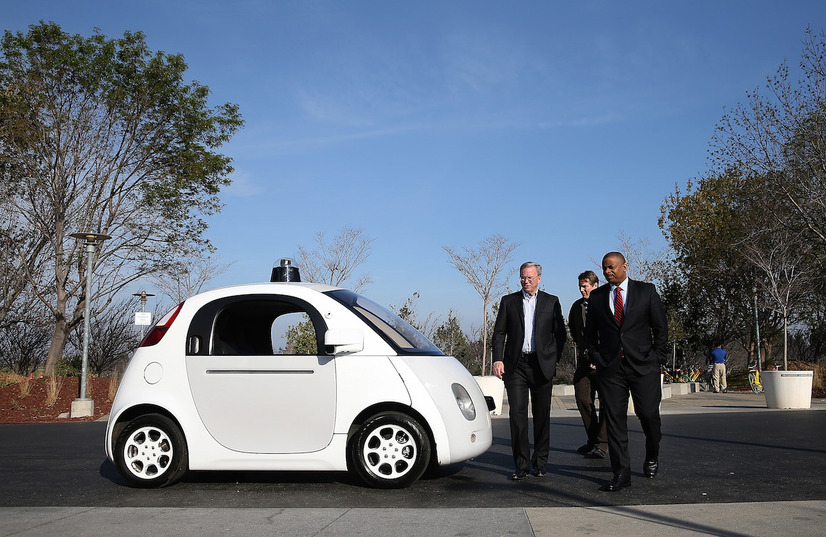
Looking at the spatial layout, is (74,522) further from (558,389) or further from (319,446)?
(558,389)

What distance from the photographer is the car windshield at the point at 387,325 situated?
6.48m

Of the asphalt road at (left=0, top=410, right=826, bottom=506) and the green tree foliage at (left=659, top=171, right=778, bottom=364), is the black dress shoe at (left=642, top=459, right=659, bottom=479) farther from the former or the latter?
the green tree foliage at (left=659, top=171, right=778, bottom=364)

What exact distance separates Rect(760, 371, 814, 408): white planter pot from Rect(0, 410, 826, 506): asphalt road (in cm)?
664

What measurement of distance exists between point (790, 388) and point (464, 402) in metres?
12.1

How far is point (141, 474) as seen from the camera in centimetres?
642

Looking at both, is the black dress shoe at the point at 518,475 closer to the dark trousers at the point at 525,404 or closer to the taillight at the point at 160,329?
the dark trousers at the point at 525,404

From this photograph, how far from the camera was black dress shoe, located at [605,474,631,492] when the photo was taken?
6008mm

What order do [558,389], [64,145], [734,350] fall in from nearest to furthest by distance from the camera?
1. [64,145]
2. [558,389]
3. [734,350]

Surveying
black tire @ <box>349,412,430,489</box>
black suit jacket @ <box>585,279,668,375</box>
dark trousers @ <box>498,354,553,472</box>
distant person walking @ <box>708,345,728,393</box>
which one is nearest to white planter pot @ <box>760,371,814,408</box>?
distant person walking @ <box>708,345,728,393</box>

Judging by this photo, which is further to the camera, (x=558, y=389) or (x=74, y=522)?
(x=558, y=389)

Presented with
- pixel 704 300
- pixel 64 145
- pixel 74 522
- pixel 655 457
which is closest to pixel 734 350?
pixel 704 300

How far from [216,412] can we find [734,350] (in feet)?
152

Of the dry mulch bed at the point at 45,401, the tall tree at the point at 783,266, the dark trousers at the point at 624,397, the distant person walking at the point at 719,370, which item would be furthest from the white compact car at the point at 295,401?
the tall tree at the point at 783,266

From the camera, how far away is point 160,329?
668 cm
